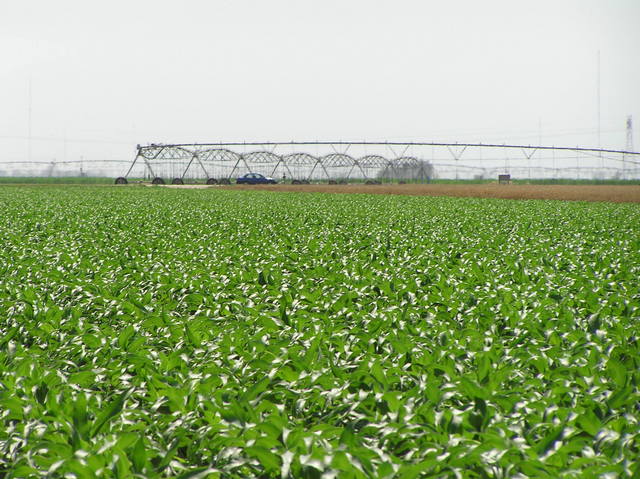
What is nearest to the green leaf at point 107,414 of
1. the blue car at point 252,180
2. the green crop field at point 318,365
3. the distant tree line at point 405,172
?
the green crop field at point 318,365

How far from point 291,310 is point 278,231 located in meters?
7.61

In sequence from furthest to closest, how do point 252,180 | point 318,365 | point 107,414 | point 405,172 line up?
point 405,172 → point 252,180 → point 318,365 → point 107,414

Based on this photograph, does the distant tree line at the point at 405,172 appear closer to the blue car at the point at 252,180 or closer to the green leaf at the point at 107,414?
the blue car at the point at 252,180

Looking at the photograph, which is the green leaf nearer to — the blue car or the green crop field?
the green crop field

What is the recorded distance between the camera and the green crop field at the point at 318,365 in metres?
2.77

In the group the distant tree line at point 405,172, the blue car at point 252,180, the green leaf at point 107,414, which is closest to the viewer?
the green leaf at point 107,414

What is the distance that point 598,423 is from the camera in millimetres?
3055

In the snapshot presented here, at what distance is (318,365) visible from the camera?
4.09 m

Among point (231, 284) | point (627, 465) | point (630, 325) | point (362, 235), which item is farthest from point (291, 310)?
point (362, 235)

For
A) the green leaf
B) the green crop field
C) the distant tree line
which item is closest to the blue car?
the distant tree line

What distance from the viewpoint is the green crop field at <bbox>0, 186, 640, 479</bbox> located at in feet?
9.09

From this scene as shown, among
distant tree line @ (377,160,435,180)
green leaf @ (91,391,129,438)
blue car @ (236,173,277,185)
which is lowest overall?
green leaf @ (91,391,129,438)

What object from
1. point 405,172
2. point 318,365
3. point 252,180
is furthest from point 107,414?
point 405,172

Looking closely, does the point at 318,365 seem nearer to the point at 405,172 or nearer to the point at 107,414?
the point at 107,414
